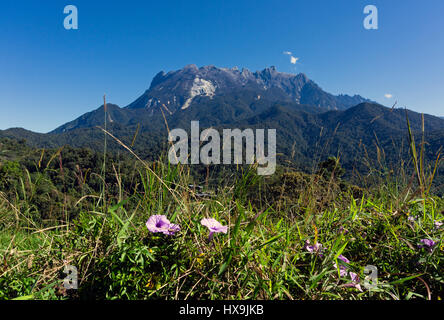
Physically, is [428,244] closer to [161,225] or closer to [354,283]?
[354,283]

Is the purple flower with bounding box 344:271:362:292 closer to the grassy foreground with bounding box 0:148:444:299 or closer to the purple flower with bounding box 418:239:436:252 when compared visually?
the grassy foreground with bounding box 0:148:444:299

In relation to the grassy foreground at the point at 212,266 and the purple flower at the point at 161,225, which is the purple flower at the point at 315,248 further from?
the purple flower at the point at 161,225

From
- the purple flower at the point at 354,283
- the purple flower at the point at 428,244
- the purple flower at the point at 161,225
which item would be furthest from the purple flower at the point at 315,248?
the purple flower at the point at 161,225

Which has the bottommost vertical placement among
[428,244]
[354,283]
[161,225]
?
[354,283]

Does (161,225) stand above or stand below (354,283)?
above

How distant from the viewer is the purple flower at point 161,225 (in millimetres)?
1137

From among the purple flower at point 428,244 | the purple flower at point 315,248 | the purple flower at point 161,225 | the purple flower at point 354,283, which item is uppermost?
the purple flower at point 161,225

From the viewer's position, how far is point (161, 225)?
1200 millimetres

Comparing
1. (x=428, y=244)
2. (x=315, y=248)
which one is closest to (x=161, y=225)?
(x=315, y=248)

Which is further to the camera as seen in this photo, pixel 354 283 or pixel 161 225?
pixel 161 225

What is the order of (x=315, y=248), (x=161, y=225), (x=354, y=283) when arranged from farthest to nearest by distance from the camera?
(x=315, y=248) < (x=161, y=225) < (x=354, y=283)

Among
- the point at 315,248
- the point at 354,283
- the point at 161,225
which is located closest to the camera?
the point at 354,283

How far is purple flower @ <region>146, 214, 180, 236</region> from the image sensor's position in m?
1.14
